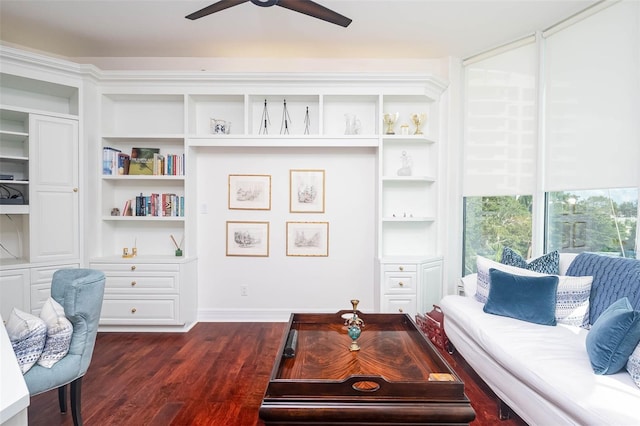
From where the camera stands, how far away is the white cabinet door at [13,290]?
282 centimetres

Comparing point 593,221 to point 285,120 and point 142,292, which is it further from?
point 142,292

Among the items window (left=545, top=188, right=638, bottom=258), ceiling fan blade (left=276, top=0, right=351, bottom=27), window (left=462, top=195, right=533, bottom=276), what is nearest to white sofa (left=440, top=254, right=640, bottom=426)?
window (left=545, top=188, right=638, bottom=258)

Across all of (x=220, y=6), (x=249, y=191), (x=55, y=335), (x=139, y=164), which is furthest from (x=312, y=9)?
(x=139, y=164)

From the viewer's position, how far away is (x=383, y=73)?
3406mm

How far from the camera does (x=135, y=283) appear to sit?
11.0 feet

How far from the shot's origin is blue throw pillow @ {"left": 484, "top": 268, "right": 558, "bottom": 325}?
2193 mm

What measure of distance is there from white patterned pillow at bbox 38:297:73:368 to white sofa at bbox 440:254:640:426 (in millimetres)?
2425

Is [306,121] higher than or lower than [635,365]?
higher

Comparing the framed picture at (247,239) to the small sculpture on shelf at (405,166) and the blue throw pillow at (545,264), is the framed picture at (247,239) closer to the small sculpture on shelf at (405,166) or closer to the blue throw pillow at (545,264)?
the small sculpture on shelf at (405,166)

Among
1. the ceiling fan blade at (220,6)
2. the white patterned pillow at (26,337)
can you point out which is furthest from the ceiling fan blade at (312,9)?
the white patterned pillow at (26,337)

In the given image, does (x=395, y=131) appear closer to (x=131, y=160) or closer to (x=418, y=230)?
(x=418, y=230)

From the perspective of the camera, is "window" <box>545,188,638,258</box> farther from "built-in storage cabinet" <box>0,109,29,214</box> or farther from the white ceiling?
"built-in storage cabinet" <box>0,109,29,214</box>

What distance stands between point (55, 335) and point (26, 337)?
122mm

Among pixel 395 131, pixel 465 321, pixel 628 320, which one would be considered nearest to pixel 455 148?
pixel 395 131
